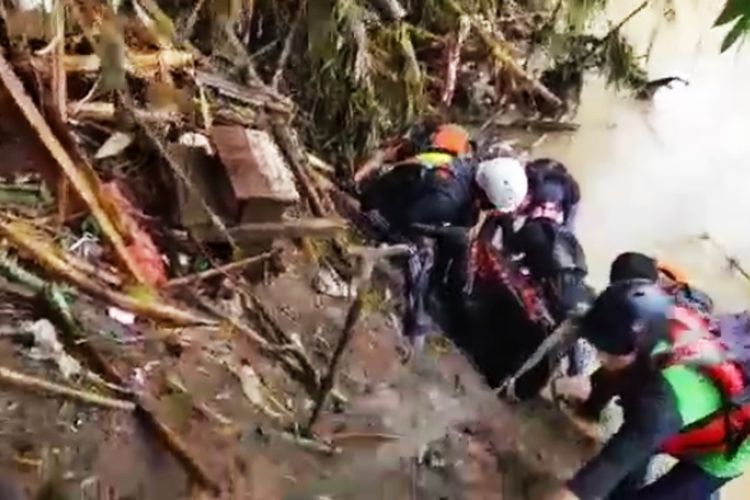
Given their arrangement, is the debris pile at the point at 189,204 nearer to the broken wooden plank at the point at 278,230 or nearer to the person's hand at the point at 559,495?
the broken wooden plank at the point at 278,230

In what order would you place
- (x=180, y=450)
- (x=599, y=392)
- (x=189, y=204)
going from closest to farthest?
1. (x=180, y=450)
2. (x=189, y=204)
3. (x=599, y=392)

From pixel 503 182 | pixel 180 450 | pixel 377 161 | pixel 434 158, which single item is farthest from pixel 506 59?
pixel 180 450

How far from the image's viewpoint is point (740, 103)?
5.21 m

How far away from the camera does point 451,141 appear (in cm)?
376

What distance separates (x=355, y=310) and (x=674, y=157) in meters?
2.26

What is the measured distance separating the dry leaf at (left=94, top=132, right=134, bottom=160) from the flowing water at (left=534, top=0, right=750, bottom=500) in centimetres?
142

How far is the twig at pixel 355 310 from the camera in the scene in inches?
116

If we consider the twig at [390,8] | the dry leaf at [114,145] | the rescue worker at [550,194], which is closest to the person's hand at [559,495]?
the rescue worker at [550,194]

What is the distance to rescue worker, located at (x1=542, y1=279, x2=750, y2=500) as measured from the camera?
2.95 meters

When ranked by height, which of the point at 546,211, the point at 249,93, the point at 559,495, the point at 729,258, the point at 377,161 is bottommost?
the point at 729,258

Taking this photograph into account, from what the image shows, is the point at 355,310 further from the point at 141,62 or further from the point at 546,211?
the point at 141,62

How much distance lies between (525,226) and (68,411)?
4.35ft

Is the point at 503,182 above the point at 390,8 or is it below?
below

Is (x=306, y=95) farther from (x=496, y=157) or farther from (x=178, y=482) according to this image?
(x=178, y=482)
